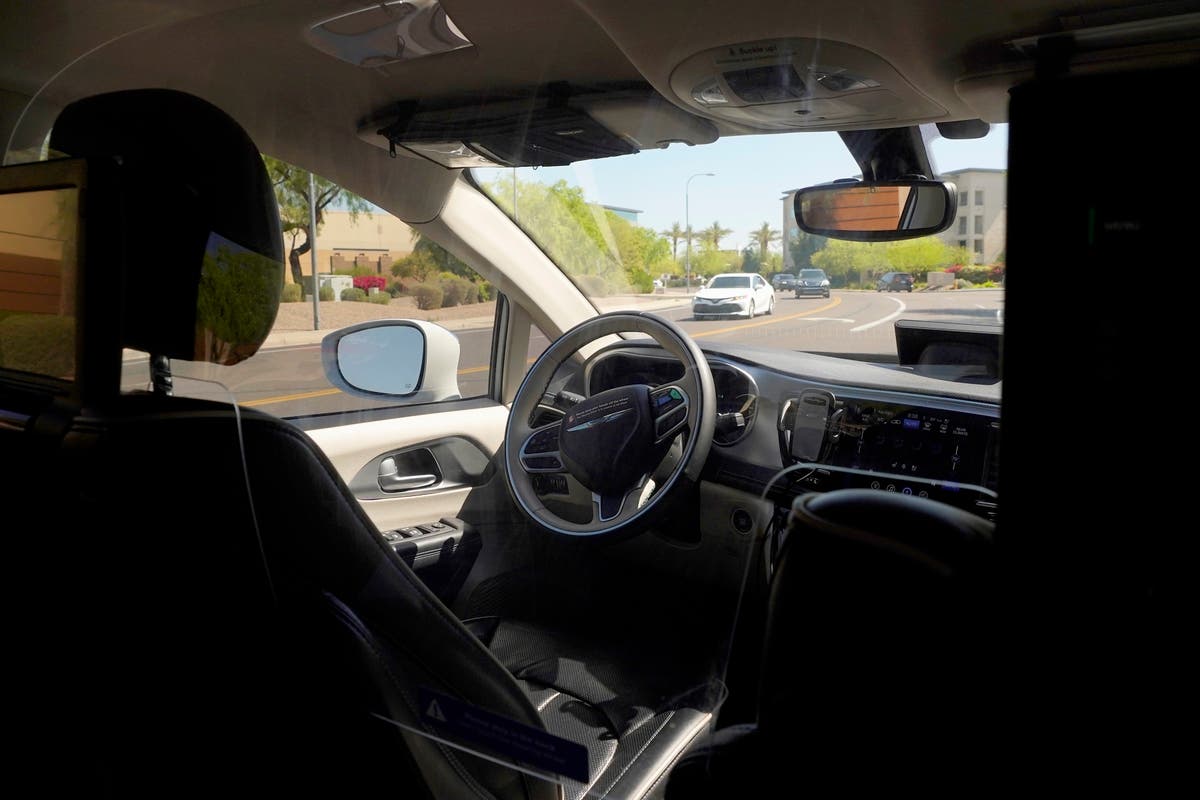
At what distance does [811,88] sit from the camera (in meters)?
1.62

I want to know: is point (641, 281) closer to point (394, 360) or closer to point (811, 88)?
point (811, 88)

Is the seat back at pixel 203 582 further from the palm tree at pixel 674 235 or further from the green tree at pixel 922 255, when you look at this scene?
the green tree at pixel 922 255

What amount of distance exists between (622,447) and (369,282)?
0.95 m

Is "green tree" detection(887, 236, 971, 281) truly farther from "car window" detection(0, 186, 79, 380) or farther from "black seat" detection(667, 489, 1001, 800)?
"car window" detection(0, 186, 79, 380)

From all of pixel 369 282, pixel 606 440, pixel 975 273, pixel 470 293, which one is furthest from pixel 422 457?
pixel 975 273

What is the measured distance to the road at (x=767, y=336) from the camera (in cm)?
125

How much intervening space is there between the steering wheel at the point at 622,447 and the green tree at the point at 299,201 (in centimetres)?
87

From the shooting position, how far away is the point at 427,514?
9.80 feet

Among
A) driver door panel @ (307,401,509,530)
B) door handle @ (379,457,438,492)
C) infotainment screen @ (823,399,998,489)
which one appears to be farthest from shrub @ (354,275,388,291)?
infotainment screen @ (823,399,998,489)

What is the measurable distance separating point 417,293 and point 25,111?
0.95m

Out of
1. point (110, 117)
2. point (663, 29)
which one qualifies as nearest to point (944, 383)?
point (663, 29)

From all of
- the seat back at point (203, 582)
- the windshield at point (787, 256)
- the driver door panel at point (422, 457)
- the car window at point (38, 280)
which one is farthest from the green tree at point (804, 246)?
the driver door panel at point (422, 457)

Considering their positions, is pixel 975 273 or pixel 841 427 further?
pixel 841 427

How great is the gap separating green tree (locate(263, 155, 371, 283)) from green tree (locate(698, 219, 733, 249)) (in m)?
0.73
